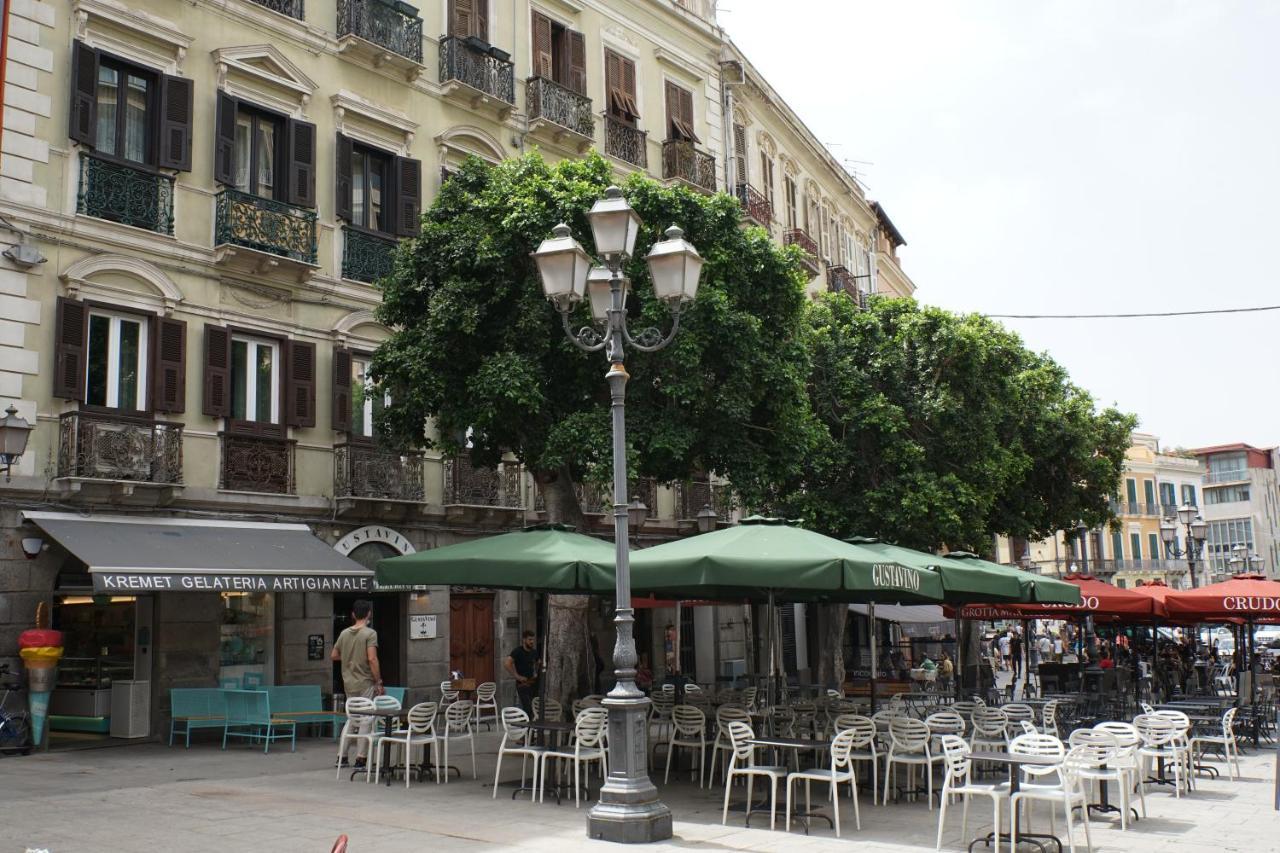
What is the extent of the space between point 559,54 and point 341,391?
954 centimetres

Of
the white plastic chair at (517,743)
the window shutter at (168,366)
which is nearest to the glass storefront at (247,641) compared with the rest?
the window shutter at (168,366)

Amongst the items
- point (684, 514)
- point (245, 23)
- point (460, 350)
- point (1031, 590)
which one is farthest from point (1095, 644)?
point (245, 23)

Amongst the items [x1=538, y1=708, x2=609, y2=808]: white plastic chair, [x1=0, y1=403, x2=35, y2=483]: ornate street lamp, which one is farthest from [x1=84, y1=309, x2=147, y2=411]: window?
[x1=538, y1=708, x2=609, y2=808]: white plastic chair

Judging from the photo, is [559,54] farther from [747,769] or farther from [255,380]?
[747,769]

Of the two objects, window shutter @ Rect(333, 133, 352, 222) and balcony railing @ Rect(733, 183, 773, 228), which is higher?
balcony railing @ Rect(733, 183, 773, 228)

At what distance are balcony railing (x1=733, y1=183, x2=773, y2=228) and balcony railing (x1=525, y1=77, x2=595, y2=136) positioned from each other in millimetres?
5783

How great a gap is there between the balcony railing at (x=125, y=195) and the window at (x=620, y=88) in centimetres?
1088

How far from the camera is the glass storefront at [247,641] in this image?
57.6 ft

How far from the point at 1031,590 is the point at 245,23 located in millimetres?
14307

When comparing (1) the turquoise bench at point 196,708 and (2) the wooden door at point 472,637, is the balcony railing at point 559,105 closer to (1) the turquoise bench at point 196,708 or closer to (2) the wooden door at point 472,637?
(2) the wooden door at point 472,637

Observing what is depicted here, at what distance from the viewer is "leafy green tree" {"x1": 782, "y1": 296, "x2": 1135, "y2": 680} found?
21562 mm

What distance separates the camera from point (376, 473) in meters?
19.5

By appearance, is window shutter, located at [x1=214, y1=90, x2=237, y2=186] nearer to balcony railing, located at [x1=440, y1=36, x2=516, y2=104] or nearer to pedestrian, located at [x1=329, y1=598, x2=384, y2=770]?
balcony railing, located at [x1=440, y1=36, x2=516, y2=104]

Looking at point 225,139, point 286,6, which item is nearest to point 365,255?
point 225,139
